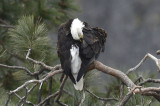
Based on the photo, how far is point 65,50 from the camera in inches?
118

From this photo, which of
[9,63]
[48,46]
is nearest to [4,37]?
[9,63]

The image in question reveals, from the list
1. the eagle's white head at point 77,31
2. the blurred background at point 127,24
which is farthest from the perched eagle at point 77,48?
the blurred background at point 127,24

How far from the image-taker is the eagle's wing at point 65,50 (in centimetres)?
290

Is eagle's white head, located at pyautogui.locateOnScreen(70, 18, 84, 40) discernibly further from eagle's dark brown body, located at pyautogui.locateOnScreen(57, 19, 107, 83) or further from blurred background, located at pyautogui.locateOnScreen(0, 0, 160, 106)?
blurred background, located at pyautogui.locateOnScreen(0, 0, 160, 106)

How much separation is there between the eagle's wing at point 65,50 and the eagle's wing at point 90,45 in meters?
0.08

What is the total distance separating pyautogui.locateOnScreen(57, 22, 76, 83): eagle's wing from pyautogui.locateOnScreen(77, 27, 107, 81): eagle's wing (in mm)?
78

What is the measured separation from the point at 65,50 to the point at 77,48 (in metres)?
0.08

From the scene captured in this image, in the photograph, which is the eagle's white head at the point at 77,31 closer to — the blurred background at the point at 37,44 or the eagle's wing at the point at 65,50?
the eagle's wing at the point at 65,50

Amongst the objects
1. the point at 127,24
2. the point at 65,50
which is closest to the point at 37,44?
the point at 65,50

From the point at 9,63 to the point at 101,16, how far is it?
10.6 meters

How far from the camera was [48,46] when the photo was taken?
351 centimetres

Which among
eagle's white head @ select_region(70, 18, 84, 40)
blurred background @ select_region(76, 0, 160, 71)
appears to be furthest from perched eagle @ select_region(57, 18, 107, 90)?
blurred background @ select_region(76, 0, 160, 71)

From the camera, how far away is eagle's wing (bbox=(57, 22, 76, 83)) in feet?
9.52

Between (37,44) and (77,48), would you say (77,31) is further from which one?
(37,44)
